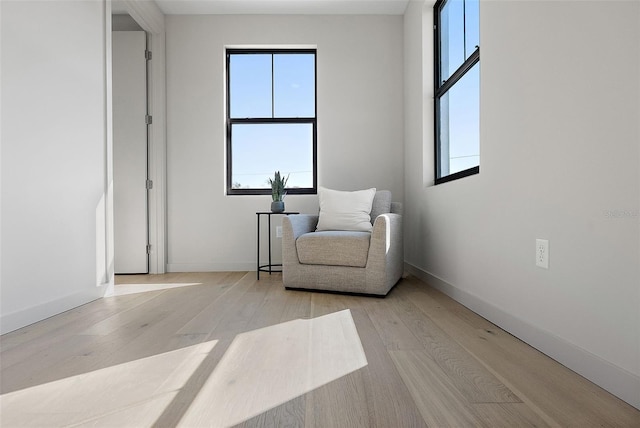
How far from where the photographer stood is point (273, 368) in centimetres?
136

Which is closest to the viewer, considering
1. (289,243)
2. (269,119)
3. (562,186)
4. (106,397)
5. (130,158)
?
(106,397)

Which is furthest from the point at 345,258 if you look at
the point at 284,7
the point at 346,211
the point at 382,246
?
the point at 284,7

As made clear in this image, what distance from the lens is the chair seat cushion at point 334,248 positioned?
270cm

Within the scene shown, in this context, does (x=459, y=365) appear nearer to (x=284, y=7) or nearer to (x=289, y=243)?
(x=289, y=243)

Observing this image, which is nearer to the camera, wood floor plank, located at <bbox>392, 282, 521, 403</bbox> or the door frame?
wood floor plank, located at <bbox>392, 282, 521, 403</bbox>

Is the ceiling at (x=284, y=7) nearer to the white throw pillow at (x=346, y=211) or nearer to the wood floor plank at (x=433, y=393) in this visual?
the white throw pillow at (x=346, y=211)

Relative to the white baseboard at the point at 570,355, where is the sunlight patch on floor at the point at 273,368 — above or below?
below

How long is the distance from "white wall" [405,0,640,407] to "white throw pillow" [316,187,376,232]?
0.97m

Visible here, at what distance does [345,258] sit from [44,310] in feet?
5.86

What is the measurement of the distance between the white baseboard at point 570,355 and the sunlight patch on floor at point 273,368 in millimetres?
698

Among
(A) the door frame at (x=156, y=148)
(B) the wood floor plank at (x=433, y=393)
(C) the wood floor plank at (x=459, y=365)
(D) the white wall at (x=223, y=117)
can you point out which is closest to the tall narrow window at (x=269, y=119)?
(D) the white wall at (x=223, y=117)

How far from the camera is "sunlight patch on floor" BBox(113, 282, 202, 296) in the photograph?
2.90 metres

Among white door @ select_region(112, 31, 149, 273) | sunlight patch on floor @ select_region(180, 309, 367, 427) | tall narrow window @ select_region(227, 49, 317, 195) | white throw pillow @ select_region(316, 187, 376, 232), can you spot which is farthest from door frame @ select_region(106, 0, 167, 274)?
sunlight patch on floor @ select_region(180, 309, 367, 427)

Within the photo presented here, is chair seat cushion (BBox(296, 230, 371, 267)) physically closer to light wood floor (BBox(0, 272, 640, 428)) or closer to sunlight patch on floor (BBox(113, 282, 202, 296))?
light wood floor (BBox(0, 272, 640, 428))
